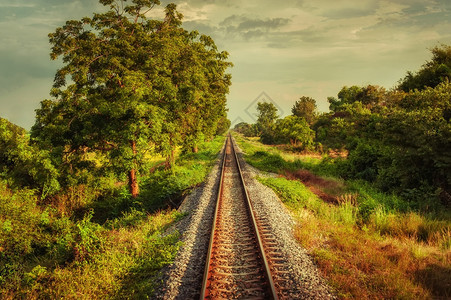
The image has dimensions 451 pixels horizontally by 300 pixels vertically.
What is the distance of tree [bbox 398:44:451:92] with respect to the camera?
81.0ft

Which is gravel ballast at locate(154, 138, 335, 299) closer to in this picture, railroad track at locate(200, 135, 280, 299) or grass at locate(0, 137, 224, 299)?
railroad track at locate(200, 135, 280, 299)

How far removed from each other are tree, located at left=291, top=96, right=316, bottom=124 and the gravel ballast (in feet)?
165

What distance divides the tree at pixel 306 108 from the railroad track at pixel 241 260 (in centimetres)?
5288

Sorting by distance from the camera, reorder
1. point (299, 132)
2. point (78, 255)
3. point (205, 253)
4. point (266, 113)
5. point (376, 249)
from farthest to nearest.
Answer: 1. point (266, 113)
2. point (299, 132)
3. point (376, 249)
4. point (205, 253)
5. point (78, 255)

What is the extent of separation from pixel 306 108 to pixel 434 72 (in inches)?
1351

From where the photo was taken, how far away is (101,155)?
1283 centimetres

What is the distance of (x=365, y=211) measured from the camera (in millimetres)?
10016

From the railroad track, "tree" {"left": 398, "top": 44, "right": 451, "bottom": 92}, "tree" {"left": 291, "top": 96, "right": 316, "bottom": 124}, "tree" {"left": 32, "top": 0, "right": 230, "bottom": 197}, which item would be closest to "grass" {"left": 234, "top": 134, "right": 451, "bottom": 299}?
the railroad track

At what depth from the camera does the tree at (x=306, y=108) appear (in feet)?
192

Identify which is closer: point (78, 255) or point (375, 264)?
point (375, 264)

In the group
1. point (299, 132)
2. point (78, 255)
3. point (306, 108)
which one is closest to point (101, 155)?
point (78, 255)

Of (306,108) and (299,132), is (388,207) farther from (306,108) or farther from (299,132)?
(306,108)

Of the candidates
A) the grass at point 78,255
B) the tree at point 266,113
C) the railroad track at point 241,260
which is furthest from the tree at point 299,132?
the tree at point 266,113

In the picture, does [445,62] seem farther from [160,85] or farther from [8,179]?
[8,179]
